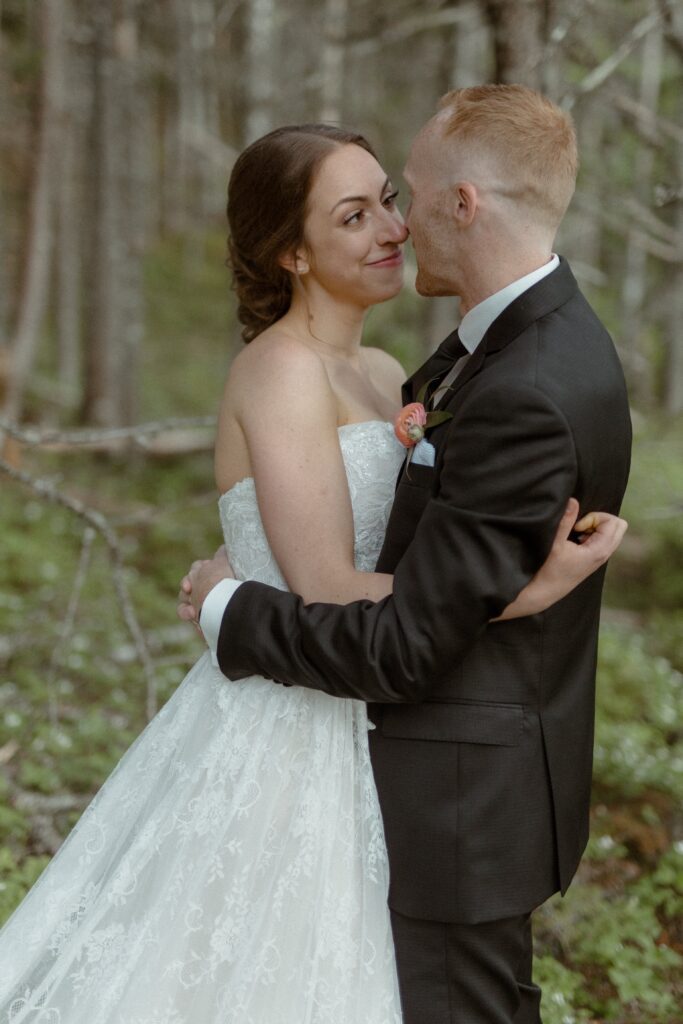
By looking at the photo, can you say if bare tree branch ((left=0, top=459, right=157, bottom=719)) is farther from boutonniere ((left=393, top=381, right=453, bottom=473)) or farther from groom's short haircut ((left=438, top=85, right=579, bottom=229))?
groom's short haircut ((left=438, top=85, right=579, bottom=229))

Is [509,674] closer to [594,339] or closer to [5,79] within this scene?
[594,339]

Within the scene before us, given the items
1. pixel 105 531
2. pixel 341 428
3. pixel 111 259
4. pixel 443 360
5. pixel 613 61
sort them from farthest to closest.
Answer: pixel 111 259, pixel 613 61, pixel 105 531, pixel 341 428, pixel 443 360

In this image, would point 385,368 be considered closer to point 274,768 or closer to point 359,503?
point 359,503

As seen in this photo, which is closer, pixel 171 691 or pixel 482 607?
pixel 482 607

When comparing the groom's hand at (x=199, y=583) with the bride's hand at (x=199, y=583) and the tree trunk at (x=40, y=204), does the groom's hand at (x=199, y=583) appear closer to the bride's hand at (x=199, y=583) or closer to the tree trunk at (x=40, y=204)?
the bride's hand at (x=199, y=583)

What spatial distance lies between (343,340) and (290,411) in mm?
435

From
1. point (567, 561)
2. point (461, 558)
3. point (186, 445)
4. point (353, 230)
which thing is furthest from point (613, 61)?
point (186, 445)

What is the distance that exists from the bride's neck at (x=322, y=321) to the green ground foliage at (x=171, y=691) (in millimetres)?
1755

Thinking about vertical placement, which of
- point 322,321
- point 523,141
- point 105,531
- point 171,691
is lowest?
point 171,691

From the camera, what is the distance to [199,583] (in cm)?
249

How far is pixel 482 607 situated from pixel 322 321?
3.62ft

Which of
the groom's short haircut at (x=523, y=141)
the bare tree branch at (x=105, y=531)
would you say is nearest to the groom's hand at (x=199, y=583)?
the groom's short haircut at (x=523, y=141)

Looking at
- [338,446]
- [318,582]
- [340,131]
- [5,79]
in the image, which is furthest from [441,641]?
[5,79]

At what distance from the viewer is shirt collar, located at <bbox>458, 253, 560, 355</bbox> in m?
2.13
